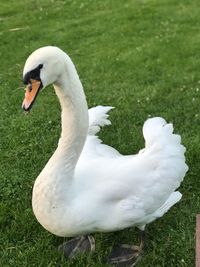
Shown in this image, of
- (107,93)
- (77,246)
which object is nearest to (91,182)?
(77,246)

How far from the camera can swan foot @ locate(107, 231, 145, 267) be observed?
416 centimetres

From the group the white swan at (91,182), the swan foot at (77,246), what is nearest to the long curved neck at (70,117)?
the white swan at (91,182)

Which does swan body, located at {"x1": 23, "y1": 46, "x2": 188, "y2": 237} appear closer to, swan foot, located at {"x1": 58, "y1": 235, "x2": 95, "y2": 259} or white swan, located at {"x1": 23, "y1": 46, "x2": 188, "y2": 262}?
white swan, located at {"x1": 23, "y1": 46, "x2": 188, "y2": 262}

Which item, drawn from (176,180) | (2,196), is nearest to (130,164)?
(176,180)

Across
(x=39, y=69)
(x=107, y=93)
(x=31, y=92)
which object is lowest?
(x=107, y=93)

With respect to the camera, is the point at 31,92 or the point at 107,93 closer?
the point at 31,92

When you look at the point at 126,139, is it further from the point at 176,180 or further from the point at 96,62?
the point at 96,62

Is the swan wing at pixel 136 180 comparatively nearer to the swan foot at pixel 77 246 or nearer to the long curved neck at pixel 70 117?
the long curved neck at pixel 70 117

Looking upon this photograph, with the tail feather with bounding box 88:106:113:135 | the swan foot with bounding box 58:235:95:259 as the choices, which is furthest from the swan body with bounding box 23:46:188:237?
the tail feather with bounding box 88:106:113:135

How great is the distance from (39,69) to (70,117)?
0.52 meters

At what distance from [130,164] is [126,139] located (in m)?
1.72

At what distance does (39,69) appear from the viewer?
3.29 m

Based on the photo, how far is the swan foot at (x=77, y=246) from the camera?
4.24 meters

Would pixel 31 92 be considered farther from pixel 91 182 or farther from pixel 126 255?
pixel 126 255
